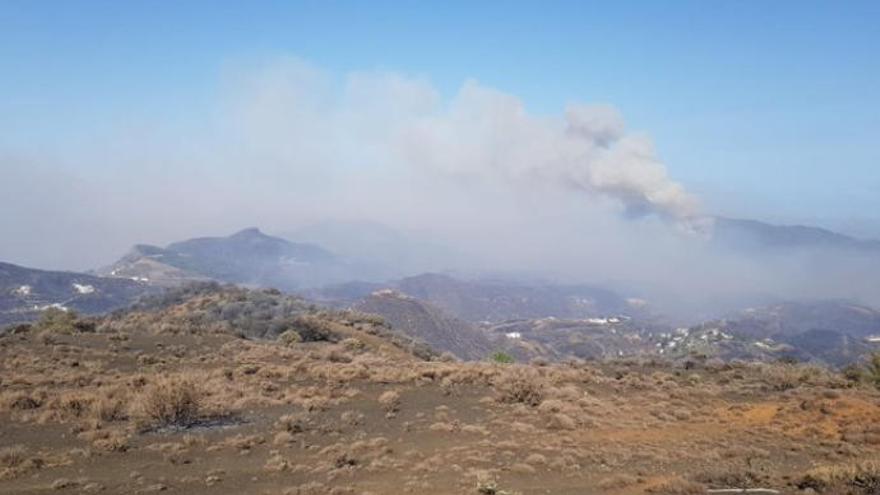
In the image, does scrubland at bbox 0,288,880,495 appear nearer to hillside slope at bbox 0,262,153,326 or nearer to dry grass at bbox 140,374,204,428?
dry grass at bbox 140,374,204,428

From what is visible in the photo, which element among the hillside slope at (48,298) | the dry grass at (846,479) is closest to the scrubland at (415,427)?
the dry grass at (846,479)

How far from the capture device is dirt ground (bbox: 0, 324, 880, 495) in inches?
675

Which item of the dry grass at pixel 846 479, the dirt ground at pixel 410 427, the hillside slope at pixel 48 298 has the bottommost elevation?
the hillside slope at pixel 48 298

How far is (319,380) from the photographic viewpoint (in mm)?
33188

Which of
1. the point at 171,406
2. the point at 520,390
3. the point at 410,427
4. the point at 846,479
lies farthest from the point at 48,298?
the point at 846,479

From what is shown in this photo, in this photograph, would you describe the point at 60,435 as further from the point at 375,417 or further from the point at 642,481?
the point at 642,481

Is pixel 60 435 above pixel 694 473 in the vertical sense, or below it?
below

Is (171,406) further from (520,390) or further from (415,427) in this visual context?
(520,390)

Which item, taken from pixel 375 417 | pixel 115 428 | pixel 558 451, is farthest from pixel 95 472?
pixel 558 451

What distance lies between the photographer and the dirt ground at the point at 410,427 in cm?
1714

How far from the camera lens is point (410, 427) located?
2369cm

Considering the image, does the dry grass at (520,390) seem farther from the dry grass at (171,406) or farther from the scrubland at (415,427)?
the dry grass at (171,406)

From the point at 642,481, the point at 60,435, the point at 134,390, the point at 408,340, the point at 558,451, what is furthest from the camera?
the point at 408,340

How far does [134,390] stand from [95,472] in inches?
423
